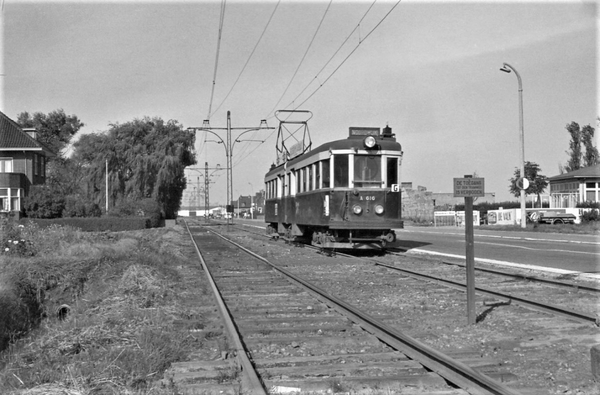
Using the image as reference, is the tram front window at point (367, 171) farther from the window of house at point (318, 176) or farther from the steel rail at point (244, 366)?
the steel rail at point (244, 366)

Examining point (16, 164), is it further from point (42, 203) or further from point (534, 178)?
point (534, 178)

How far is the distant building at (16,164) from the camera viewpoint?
4078cm

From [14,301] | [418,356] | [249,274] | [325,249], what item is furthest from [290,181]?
[418,356]

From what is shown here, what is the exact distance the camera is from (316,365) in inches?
215

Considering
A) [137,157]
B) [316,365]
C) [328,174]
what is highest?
[137,157]

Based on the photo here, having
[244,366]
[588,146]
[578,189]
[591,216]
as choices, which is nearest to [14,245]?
[244,366]

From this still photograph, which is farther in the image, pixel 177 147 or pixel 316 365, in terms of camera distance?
pixel 177 147

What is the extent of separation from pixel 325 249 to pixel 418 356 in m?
13.0

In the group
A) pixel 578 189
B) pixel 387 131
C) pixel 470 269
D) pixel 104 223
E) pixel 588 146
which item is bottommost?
pixel 470 269

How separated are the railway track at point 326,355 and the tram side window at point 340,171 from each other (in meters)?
7.13

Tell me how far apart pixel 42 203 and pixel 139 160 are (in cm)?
1648

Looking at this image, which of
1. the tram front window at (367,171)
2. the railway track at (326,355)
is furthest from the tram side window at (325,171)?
the railway track at (326,355)

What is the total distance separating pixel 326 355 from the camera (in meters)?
5.82

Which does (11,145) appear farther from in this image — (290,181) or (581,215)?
(581,215)
